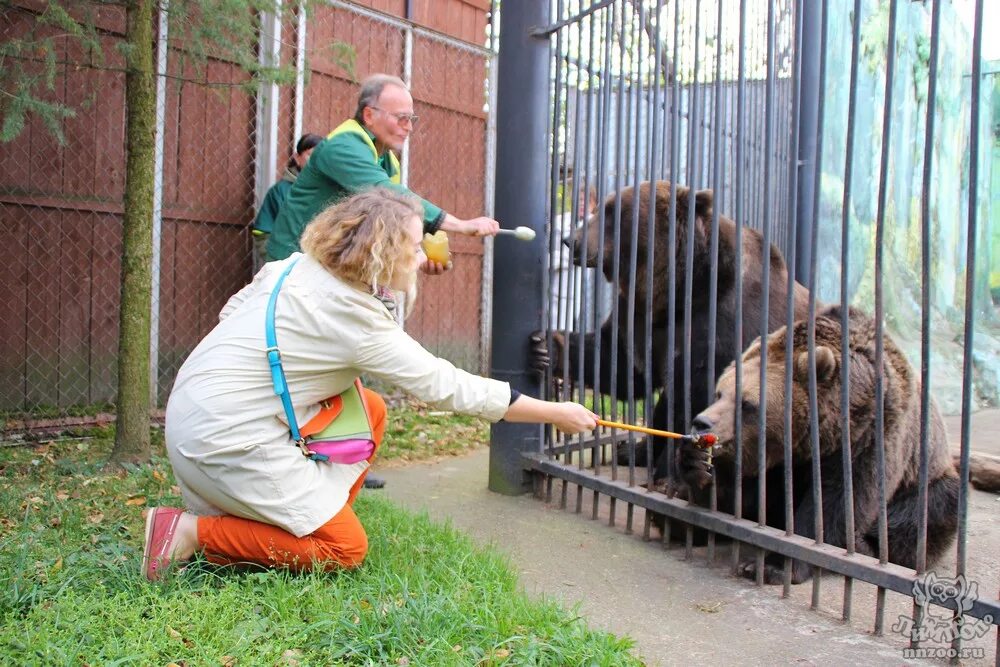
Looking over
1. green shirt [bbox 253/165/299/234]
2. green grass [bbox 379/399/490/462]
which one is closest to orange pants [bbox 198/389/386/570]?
green grass [bbox 379/399/490/462]

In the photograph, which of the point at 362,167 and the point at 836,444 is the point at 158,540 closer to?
the point at 362,167

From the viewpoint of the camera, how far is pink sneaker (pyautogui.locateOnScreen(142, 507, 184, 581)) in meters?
3.27

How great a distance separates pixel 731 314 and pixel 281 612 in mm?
3114

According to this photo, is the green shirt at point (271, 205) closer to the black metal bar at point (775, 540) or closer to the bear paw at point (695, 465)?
the black metal bar at point (775, 540)

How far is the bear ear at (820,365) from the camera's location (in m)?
3.86

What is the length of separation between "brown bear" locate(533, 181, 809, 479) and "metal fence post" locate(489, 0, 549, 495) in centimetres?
17

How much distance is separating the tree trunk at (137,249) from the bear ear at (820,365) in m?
3.75

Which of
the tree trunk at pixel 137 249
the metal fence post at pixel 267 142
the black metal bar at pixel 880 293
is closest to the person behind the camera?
the black metal bar at pixel 880 293

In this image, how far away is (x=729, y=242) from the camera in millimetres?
5223

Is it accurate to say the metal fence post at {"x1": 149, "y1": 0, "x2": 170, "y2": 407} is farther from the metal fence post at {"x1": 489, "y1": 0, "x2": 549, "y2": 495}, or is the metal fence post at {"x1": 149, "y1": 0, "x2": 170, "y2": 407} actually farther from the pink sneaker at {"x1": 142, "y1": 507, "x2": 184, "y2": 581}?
the pink sneaker at {"x1": 142, "y1": 507, "x2": 184, "y2": 581}

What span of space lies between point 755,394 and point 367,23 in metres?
6.01

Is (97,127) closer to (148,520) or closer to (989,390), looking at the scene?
(148,520)

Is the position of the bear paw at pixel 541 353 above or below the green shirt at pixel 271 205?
below

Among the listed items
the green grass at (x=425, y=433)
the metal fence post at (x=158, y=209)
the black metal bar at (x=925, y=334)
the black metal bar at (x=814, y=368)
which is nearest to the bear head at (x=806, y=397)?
the black metal bar at (x=814, y=368)
